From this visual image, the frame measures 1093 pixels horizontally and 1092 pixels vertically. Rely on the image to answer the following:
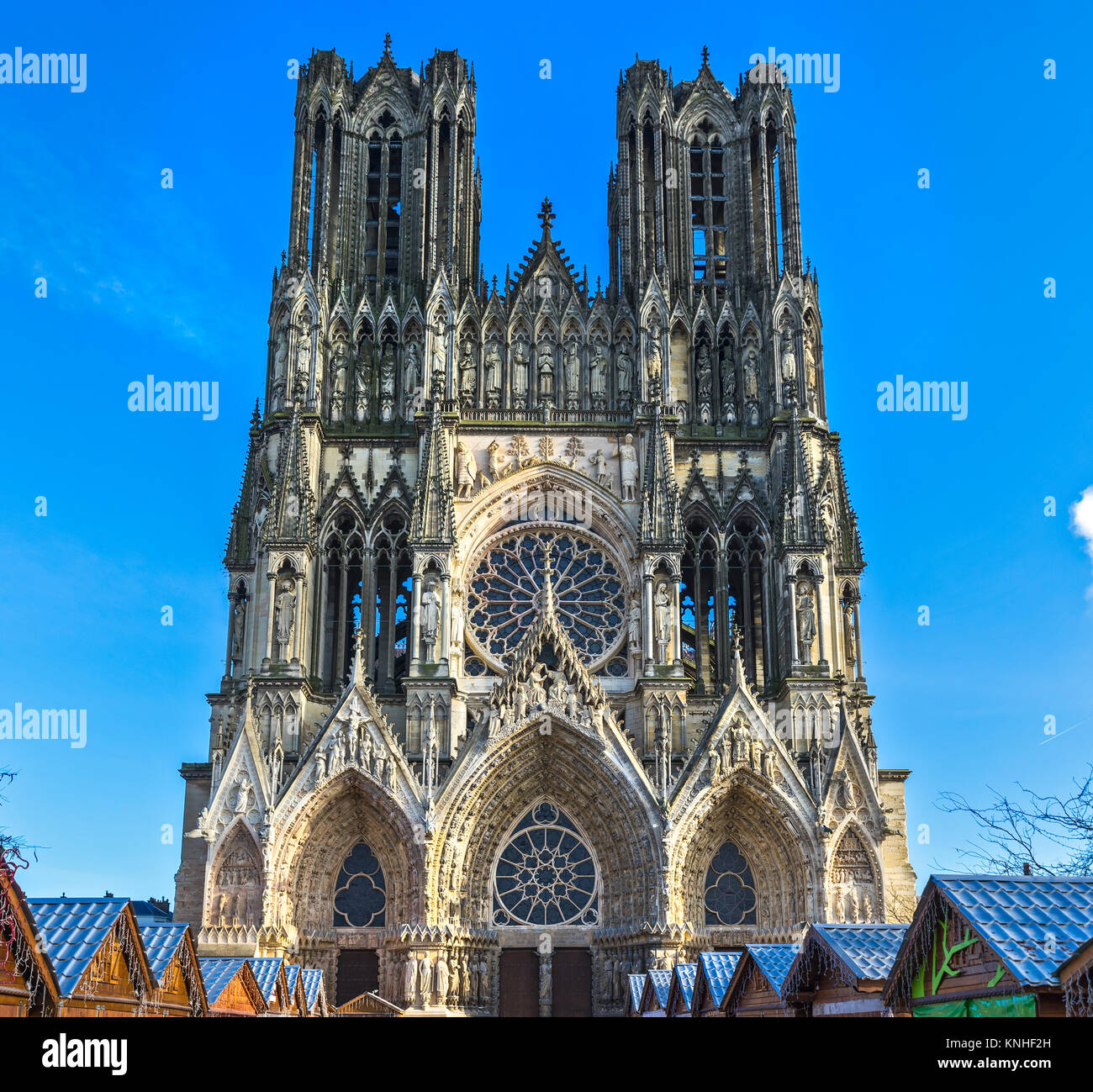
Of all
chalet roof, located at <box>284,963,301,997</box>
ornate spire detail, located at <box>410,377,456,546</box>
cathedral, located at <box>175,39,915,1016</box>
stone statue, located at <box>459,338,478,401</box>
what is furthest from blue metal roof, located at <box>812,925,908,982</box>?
stone statue, located at <box>459,338,478,401</box>

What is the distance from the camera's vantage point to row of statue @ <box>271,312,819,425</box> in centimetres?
3681

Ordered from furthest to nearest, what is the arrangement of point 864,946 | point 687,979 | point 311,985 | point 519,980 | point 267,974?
point 519,980, point 311,985, point 267,974, point 687,979, point 864,946

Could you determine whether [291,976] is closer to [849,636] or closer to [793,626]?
[793,626]

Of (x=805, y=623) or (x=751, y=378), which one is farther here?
(x=751, y=378)

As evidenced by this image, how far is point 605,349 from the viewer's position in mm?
37688

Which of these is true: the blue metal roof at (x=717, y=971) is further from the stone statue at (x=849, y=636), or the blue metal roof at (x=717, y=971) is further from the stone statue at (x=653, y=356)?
the stone statue at (x=653, y=356)

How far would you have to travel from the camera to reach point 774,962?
54.6ft

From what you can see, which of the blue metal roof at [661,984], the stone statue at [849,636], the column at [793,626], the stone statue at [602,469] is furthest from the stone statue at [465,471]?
the blue metal roof at [661,984]

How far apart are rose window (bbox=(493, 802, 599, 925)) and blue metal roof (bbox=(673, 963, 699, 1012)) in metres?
11.1

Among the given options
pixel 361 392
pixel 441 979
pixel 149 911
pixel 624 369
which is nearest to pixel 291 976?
pixel 441 979

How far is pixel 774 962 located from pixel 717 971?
2523mm

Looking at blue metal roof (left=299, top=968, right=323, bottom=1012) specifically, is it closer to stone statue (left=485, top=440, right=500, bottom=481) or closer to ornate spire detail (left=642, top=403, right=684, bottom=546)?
ornate spire detail (left=642, top=403, right=684, bottom=546)

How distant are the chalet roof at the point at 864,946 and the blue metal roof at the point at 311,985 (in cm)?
1259

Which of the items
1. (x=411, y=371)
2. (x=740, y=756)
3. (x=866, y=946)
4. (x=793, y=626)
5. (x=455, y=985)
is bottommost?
(x=455, y=985)
